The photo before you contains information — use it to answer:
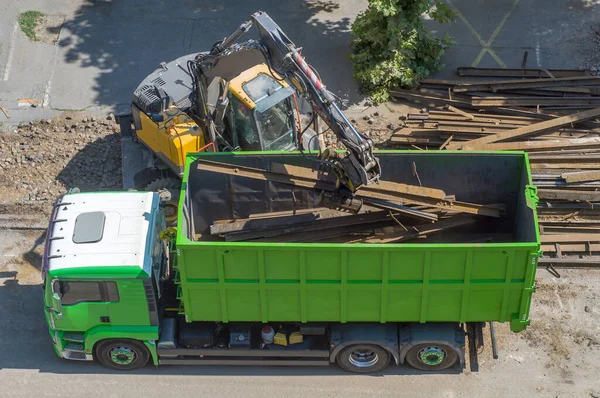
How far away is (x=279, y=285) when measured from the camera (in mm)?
11641

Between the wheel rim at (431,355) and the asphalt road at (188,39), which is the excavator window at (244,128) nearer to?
the asphalt road at (188,39)

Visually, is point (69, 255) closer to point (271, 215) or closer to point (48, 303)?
point (48, 303)

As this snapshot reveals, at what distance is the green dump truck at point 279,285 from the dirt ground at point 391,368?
779 mm

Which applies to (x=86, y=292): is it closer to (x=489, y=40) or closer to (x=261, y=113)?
(x=261, y=113)

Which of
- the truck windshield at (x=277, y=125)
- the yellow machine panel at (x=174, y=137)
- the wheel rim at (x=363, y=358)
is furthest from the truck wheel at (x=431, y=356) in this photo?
the yellow machine panel at (x=174, y=137)

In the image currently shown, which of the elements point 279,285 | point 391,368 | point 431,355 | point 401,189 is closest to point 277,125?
point 401,189

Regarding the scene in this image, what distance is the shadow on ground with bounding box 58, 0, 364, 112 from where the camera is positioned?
18922mm

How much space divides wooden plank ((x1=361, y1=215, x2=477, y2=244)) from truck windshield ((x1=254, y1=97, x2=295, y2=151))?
3.08 m

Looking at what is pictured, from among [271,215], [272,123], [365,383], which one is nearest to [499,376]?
[365,383]

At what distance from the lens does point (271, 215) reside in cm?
1300

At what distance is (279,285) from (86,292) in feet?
9.31

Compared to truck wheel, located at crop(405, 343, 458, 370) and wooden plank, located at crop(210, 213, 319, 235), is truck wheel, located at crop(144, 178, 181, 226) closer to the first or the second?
wooden plank, located at crop(210, 213, 319, 235)

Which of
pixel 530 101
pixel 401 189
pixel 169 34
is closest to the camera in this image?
pixel 401 189

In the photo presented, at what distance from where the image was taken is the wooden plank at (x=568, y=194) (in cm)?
1486
